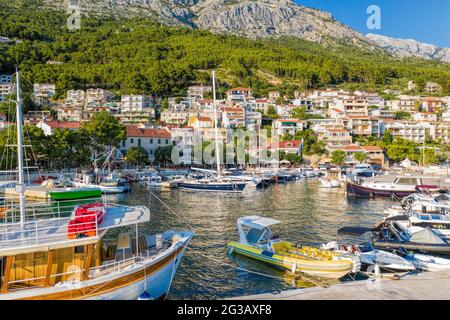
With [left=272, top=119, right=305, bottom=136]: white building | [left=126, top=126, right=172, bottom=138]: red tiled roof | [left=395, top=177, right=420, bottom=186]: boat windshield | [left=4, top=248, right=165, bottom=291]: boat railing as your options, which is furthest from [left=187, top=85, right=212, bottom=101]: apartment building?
[left=4, top=248, right=165, bottom=291]: boat railing

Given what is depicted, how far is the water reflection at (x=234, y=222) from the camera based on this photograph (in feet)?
46.9

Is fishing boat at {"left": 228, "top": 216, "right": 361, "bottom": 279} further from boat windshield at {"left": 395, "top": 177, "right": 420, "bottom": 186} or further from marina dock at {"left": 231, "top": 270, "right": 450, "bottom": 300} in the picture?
boat windshield at {"left": 395, "top": 177, "right": 420, "bottom": 186}

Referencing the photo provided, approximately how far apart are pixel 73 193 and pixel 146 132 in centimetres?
3863

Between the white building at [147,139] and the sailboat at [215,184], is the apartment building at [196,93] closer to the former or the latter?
the white building at [147,139]

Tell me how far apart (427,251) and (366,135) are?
74661mm

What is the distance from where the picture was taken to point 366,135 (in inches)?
3469

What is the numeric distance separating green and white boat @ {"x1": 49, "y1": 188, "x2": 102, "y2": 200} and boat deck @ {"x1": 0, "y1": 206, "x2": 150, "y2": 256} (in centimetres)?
2672

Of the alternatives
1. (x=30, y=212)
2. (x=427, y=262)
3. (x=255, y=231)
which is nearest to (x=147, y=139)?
(x=30, y=212)

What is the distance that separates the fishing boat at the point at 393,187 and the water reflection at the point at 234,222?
2006 mm

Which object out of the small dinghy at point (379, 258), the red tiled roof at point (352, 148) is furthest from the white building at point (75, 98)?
the small dinghy at point (379, 258)

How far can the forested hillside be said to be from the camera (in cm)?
11219

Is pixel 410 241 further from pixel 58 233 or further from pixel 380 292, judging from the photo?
pixel 58 233
